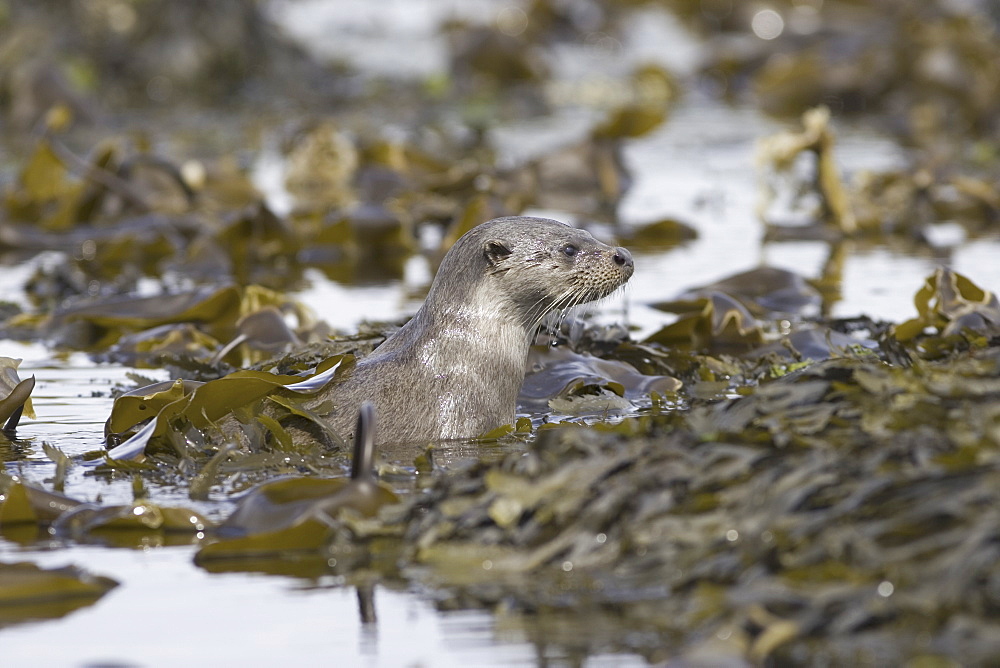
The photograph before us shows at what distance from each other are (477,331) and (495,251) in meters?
0.27

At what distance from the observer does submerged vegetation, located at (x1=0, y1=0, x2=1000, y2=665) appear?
Result: 2.81m

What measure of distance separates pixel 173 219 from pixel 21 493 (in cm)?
509

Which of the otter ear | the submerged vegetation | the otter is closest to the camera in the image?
the submerged vegetation

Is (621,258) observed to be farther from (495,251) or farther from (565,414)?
(565,414)

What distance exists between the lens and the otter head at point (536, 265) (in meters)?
4.71

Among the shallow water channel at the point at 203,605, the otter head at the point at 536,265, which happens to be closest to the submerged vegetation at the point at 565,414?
the shallow water channel at the point at 203,605

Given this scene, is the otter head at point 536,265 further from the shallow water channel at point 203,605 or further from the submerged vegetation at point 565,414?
the shallow water channel at point 203,605

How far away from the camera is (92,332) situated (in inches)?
249

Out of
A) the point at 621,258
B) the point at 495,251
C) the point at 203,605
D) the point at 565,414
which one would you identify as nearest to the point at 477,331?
the point at 495,251

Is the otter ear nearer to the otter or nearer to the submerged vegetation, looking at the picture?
the otter

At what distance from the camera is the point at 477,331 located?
15.3 ft

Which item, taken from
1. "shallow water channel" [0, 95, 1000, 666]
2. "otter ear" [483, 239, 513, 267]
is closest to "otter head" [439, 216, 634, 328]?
"otter ear" [483, 239, 513, 267]

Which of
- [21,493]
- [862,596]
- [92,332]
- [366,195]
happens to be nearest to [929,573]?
[862,596]

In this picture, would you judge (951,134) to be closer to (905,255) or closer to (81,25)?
(905,255)
